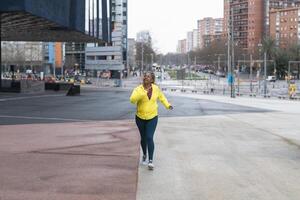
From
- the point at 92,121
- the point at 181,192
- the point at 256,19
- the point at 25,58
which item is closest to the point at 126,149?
the point at 181,192

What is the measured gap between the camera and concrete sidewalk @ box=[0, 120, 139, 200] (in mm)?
7449

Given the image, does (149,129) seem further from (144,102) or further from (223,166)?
(223,166)

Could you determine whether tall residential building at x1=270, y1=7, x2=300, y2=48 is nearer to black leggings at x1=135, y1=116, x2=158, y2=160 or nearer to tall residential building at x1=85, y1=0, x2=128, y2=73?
tall residential building at x1=85, y1=0, x2=128, y2=73

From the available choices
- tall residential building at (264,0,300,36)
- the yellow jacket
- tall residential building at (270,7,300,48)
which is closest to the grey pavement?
the yellow jacket

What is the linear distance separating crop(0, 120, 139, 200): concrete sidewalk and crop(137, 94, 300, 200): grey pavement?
489 millimetres

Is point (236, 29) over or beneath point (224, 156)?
over

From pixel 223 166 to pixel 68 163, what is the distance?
2743 mm

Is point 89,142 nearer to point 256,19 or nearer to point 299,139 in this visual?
point 299,139

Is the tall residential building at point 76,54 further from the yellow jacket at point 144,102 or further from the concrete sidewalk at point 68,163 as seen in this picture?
→ the yellow jacket at point 144,102

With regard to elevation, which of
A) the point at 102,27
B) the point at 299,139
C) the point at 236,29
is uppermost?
the point at 236,29

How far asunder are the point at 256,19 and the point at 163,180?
167 meters

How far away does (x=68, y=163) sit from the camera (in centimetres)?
966

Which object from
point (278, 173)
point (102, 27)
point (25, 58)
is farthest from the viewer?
point (25, 58)

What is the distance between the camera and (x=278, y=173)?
9.24m
